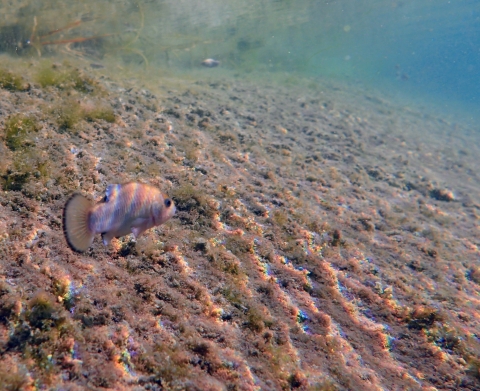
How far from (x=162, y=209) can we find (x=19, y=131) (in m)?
3.28

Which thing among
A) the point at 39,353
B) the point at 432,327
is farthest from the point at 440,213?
the point at 39,353

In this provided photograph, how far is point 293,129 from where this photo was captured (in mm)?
10930

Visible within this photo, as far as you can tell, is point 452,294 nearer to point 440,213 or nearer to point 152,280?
point 440,213

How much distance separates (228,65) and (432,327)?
30342mm

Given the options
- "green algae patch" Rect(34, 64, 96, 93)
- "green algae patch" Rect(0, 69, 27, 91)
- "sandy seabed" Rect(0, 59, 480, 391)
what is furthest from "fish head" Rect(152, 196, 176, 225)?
"green algae patch" Rect(34, 64, 96, 93)

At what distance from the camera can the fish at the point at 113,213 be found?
2.21m

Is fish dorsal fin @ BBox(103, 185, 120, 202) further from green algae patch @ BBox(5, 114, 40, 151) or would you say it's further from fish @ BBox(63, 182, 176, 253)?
green algae patch @ BBox(5, 114, 40, 151)

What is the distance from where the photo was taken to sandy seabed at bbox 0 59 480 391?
248 cm

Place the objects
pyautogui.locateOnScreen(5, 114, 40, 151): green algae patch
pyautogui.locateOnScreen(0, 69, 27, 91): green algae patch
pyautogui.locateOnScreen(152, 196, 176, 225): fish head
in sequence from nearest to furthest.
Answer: pyautogui.locateOnScreen(152, 196, 176, 225): fish head
pyautogui.locateOnScreen(5, 114, 40, 151): green algae patch
pyautogui.locateOnScreen(0, 69, 27, 91): green algae patch

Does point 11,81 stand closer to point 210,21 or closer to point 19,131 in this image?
point 19,131

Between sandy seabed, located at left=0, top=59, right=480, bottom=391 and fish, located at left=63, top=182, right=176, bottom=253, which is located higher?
fish, located at left=63, top=182, right=176, bottom=253

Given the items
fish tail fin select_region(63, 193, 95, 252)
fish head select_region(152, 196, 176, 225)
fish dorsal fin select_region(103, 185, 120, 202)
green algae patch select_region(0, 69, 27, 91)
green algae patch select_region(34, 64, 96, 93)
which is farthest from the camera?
green algae patch select_region(34, 64, 96, 93)

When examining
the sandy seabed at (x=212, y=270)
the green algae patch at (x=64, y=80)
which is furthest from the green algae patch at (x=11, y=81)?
the green algae patch at (x=64, y=80)

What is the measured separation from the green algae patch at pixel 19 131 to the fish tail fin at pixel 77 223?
2644mm
